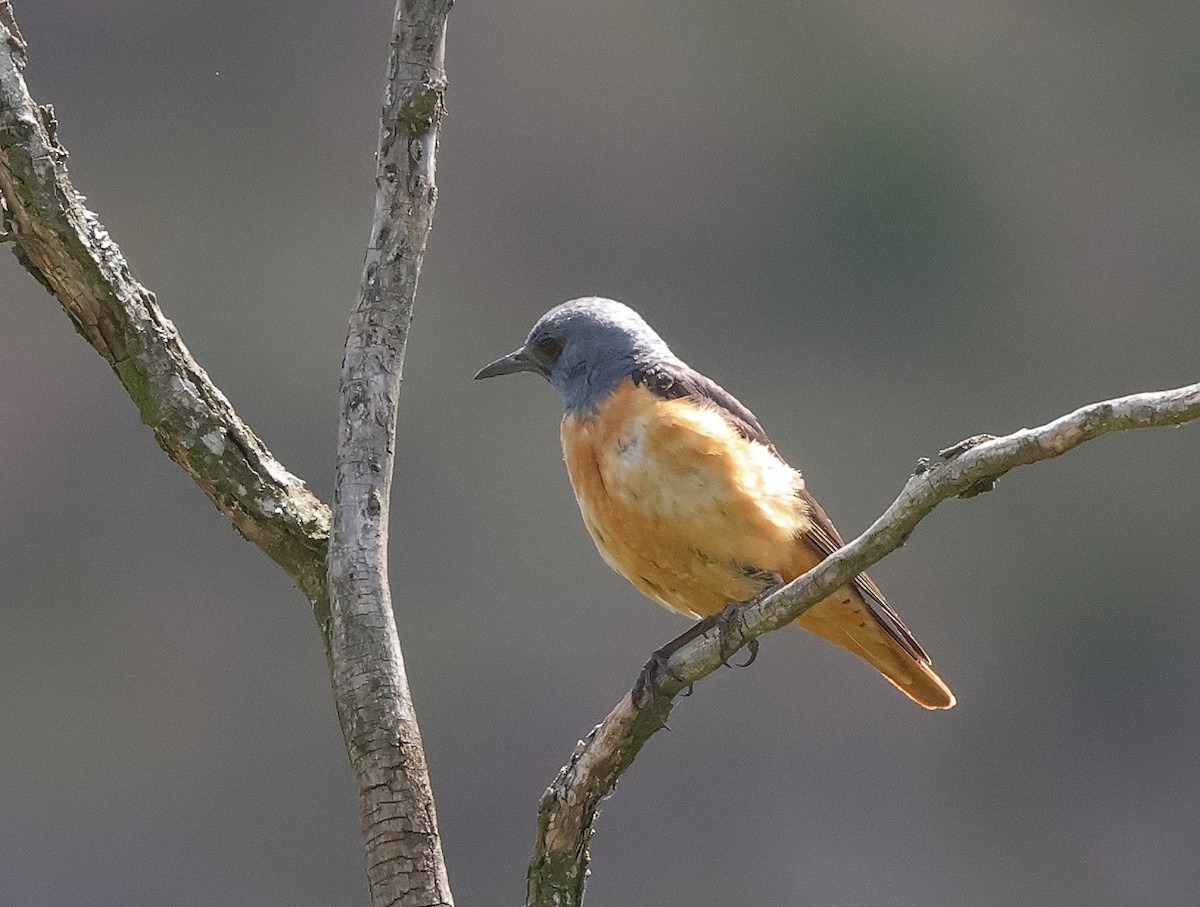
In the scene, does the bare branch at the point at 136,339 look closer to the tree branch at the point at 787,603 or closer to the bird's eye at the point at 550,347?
the tree branch at the point at 787,603

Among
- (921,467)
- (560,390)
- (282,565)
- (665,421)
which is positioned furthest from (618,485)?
(921,467)

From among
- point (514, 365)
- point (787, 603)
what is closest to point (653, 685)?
point (787, 603)

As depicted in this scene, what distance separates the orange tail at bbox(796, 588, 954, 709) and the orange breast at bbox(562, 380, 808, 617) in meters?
0.20

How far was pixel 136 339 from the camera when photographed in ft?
9.09

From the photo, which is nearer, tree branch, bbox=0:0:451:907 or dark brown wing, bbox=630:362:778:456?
tree branch, bbox=0:0:451:907

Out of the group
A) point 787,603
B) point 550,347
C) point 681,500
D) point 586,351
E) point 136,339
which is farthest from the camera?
point 550,347

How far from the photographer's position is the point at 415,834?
2.63m

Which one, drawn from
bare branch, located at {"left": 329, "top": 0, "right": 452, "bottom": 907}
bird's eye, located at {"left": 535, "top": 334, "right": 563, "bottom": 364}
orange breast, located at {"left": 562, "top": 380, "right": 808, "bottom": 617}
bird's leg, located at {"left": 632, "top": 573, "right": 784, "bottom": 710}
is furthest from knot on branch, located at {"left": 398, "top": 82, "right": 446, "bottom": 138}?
bird's leg, located at {"left": 632, "top": 573, "right": 784, "bottom": 710}

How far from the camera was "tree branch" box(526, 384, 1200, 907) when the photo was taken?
2.01 meters

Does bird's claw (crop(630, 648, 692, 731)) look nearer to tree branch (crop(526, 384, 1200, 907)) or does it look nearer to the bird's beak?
tree branch (crop(526, 384, 1200, 907))

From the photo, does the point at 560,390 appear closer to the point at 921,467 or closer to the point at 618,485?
the point at 618,485

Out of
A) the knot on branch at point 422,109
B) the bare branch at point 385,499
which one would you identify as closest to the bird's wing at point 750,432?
the bare branch at point 385,499

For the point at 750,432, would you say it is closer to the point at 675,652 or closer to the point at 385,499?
the point at 675,652

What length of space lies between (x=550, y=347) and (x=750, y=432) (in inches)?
24.1
